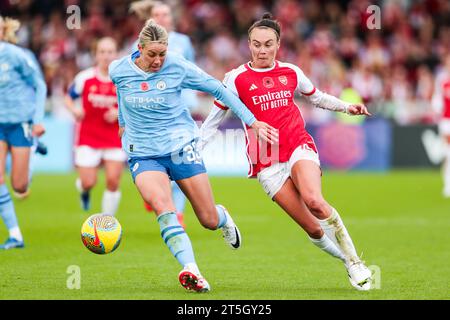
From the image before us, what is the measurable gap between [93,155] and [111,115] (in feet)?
2.25

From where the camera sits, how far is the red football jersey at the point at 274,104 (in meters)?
8.76

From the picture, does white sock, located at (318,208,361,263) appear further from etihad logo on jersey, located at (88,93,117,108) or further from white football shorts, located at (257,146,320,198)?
etihad logo on jersey, located at (88,93,117,108)

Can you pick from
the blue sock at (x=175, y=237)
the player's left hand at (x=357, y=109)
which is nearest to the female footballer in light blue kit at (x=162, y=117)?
the blue sock at (x=175, y=237)

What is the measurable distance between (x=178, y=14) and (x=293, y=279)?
18844 millimetres

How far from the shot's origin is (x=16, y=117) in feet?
37.8

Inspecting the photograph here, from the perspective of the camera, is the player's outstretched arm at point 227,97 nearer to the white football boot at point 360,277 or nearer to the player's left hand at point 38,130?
the white football boot at point 360,277

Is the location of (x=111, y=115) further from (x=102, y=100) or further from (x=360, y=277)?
(x=360, y=277)

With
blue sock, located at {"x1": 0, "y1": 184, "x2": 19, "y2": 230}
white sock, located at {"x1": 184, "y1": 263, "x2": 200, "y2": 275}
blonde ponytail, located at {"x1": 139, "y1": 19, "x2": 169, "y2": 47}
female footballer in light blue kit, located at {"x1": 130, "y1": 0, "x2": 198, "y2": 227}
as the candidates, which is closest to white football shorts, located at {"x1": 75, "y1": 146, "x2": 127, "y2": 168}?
female footballer in light blue kit, located at {"x1": 130, "y1": 0, "x2": 198, "y2": 227}

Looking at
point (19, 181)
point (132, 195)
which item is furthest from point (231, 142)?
point (19, 181)

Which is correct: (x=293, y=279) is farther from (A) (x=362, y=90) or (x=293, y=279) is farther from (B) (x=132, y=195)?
(A) (x=362, y=90)

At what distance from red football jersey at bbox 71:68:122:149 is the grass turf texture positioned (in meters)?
1.23

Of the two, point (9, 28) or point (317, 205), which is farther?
point (9, 28)

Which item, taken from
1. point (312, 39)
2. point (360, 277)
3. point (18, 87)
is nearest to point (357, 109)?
point (360, 277)

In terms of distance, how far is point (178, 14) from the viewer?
89.5 ft
